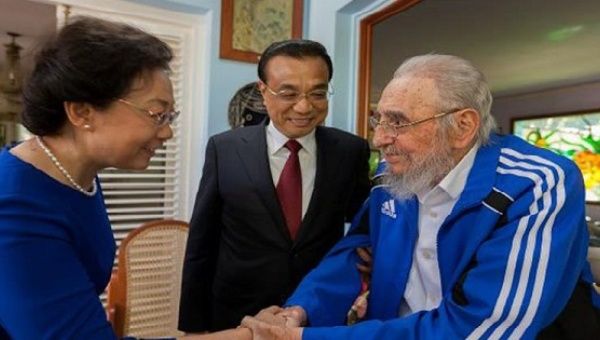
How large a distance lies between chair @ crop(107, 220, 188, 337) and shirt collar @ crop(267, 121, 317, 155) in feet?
2.90

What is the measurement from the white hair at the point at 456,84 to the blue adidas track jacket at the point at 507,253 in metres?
0.10

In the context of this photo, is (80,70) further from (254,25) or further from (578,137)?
(578,137)

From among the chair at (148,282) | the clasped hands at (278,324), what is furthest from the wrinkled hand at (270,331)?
the chair at (148,282)

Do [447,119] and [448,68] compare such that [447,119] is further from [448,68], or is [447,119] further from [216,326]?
[216,326]

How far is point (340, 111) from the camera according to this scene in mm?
2641

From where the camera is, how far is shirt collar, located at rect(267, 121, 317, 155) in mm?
1595

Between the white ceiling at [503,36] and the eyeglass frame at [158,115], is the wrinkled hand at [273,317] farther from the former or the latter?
the white ceiling at [503,36]

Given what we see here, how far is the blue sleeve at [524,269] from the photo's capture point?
0.94 meters

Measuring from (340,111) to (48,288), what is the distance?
202 centimetres

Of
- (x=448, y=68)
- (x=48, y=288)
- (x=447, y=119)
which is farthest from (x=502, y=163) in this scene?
(x=48, y=288)

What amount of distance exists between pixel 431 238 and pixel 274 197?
20.8 inches

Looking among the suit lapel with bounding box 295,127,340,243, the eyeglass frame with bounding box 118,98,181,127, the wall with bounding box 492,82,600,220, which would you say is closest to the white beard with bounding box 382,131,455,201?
the suit lapel with bounding box 295,127,340,243

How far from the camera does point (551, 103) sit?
7367 millimetres

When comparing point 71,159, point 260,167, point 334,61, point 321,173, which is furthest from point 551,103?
point 71,159
